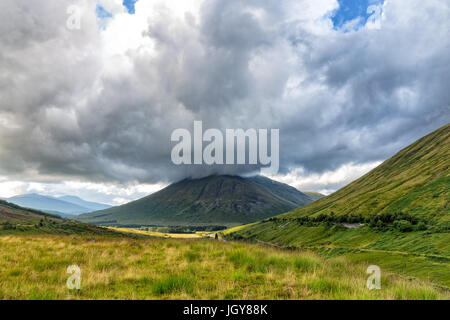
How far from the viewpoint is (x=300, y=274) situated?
29.7 ft

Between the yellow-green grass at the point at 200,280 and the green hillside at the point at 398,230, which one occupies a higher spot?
the yellow-green grass at the point at 200,280

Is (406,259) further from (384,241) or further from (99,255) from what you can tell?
(99,255)

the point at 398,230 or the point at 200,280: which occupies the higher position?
the point at 200,280

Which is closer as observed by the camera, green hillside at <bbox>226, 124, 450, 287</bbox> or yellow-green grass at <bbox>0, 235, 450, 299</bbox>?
yellow-green grass at <bbox>0, 235, 450, 299</bbox>

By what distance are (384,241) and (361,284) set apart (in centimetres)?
9546

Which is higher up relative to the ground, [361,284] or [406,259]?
[361,284]

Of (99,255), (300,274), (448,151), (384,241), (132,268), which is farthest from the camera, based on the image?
(448,151)

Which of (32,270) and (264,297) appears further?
(32,270)

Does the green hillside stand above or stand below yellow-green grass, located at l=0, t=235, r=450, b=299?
below

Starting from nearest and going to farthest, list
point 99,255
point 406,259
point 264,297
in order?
point 264,297 → point 99,255 → point 406,259

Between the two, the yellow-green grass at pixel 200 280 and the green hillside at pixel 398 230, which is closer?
the yellow-green grass at pixel 200 280

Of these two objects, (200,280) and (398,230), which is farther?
(398,230)
